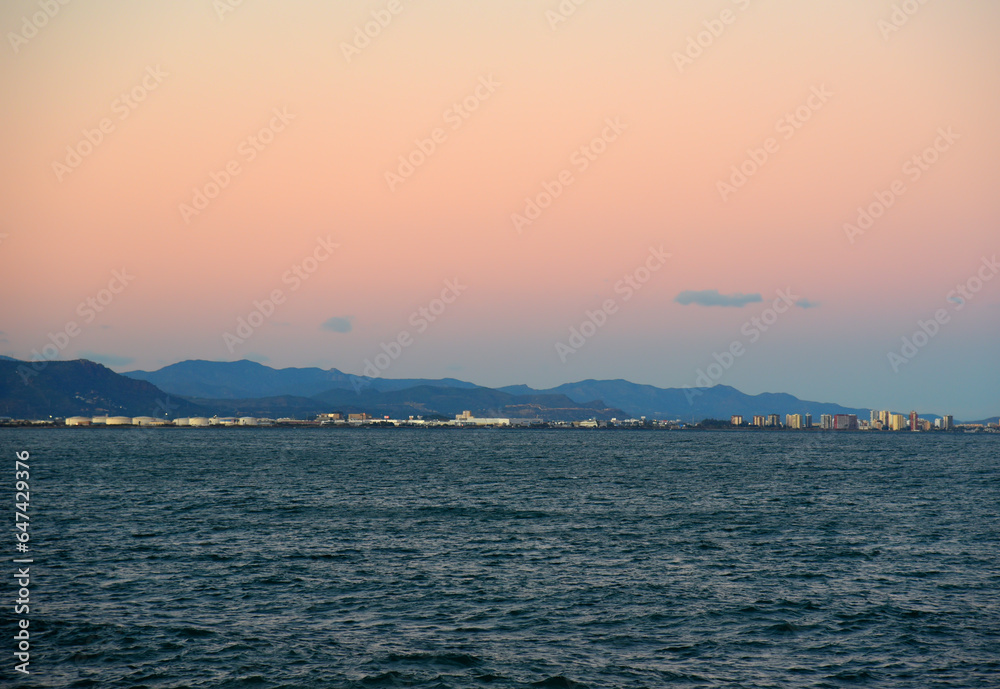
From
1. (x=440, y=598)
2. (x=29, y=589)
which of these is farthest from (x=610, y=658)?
(x=29, y=589)

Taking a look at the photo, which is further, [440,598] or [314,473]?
[314,473]

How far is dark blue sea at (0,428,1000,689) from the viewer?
28656mm

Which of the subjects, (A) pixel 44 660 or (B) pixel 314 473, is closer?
(A) pixel 44 660

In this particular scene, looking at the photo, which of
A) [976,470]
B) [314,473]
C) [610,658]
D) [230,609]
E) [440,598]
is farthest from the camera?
[976,470]

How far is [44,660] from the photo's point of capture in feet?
94.4

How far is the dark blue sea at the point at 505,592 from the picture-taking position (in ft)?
94.0

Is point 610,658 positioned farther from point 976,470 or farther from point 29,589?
point 976,470

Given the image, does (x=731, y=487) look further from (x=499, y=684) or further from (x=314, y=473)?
(x=499, y=684)

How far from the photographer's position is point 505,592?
39.5 metres

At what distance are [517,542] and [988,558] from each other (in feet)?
96.1

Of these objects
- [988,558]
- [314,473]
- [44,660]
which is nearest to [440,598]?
[44,660]

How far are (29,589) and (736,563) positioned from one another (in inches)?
1469

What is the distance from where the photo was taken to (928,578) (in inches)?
1729

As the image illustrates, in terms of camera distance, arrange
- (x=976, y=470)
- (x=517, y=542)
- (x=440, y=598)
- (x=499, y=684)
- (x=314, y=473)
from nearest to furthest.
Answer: (x=499, y=684), (x=440, y=598), (x=517, y=542), (x=314, y=473), (x=976, y=470)
